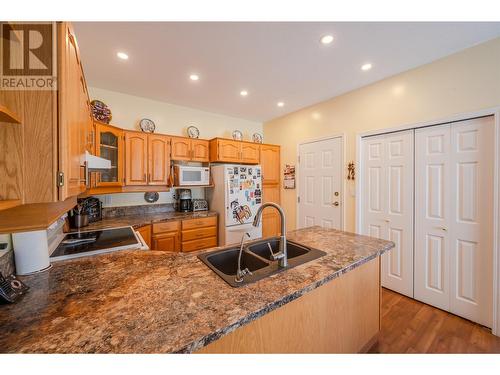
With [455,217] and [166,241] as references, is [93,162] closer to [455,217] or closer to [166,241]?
[166,241]

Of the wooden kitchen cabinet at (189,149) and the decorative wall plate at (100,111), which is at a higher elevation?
the decorative wall plate at (100,111)

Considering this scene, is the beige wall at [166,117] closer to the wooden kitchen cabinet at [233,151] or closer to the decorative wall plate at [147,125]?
the decorative wall plate at [147,125]

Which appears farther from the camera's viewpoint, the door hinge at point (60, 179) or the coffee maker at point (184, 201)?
the coffee maker at point (184, 201)

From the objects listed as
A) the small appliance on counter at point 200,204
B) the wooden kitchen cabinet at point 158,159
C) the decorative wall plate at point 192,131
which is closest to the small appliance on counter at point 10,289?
the wooden kitchen cabinet at point 158,159

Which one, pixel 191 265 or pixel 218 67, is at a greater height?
pixel 218 67

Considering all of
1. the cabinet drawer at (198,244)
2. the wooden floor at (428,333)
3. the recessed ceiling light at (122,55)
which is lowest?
the wooden floor at (428,333)

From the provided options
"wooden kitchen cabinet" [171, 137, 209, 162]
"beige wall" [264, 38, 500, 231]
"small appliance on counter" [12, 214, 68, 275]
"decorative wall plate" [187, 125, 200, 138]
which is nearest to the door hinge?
"small appliance on counter" [12, 214, 68, 275]

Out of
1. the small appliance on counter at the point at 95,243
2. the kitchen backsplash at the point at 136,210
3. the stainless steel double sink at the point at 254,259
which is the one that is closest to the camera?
the stainless steel double sink at the point at 254,259

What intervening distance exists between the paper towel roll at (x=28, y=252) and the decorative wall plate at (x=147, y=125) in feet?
6.85

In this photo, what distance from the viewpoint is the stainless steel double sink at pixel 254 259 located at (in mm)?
1000

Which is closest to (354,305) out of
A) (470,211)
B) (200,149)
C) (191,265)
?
(191,265)

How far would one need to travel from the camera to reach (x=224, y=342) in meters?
0.76
